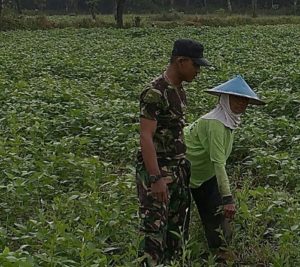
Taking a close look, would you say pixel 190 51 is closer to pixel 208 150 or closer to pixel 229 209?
pixel 208 150

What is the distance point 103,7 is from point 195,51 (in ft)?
220

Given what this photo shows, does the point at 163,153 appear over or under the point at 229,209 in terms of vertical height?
over

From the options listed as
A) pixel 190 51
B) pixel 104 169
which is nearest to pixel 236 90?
pixel 190 51

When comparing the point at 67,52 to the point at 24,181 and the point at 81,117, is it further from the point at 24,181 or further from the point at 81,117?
the point at 24,181

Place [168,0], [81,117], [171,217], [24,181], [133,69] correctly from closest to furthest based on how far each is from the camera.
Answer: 1. [171,217]
2. [24,181]
3. [81,117]
4. [133,69]
5. [168,0]

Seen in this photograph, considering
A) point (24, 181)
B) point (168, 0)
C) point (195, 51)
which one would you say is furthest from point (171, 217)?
point (168, 0)

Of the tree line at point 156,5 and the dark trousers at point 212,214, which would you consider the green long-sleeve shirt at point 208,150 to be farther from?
the tree line at point 156,5

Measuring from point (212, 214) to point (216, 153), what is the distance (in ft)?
2.01

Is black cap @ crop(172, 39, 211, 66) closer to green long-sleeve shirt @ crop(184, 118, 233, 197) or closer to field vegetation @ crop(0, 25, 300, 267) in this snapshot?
green long-sleeve shirt @ crop(184, 118, 233, 197)

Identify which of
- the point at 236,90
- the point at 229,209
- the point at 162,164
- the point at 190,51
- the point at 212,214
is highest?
the point at 190,51

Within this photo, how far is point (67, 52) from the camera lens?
20297 mm

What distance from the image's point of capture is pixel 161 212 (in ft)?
14.5

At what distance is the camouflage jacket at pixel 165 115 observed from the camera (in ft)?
14.0

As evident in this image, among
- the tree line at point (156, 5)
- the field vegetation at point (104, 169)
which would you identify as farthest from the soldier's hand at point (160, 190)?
the tree line at point (156, 5)
